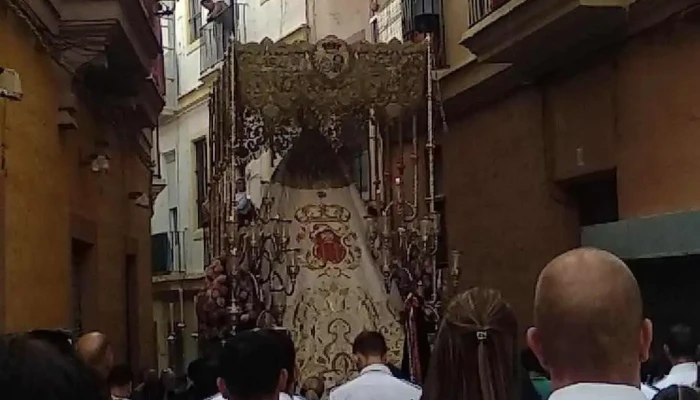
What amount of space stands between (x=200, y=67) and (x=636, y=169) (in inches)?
661

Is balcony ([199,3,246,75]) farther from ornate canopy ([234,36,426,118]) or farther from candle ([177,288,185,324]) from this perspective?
ornate canopy ([234,36,426,118])

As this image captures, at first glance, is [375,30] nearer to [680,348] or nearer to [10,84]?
[10,84]

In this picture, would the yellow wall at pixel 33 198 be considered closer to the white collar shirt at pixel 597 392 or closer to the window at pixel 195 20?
the white collar shirt at pixel 597 392

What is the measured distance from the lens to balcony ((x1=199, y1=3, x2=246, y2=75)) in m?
24.7

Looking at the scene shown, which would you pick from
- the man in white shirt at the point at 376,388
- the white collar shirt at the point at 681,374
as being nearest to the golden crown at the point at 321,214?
the man in white shirt at the point at 376,388

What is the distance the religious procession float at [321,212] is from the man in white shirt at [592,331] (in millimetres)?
7800

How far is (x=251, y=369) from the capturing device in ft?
14.1

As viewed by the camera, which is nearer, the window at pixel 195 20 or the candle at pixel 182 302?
the candle at pixel 182 302

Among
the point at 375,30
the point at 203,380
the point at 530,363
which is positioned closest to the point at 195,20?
the point at 375,30

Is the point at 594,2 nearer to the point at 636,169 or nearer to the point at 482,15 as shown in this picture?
the point at 636,169

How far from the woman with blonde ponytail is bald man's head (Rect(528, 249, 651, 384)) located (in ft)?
3.33

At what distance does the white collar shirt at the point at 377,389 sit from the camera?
644 cm

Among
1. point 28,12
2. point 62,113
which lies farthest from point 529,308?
point 28,12

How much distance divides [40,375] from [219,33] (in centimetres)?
2415
